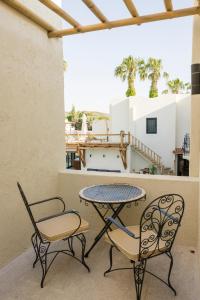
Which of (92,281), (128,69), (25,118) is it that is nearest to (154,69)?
(128,69)

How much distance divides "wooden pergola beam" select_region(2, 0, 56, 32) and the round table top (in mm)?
2214

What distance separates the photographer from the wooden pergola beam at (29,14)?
2.39m

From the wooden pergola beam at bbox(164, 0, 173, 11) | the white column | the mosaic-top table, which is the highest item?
the wooden pergola beam at bbox(164, 0, 173, 11)

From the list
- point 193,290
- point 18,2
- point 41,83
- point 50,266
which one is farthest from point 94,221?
point 18,2

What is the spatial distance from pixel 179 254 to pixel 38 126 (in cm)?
238

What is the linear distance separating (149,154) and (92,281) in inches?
461

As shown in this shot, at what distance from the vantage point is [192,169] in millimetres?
3055

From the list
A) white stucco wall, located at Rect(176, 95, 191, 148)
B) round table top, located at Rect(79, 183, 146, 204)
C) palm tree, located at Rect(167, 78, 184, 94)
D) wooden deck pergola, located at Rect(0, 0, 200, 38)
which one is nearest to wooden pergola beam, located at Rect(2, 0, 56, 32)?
wooden deck pergola, located at Rect(0, 0, 200, 38)

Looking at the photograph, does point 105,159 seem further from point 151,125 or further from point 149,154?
point 151,125

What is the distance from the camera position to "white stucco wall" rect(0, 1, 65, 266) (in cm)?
242

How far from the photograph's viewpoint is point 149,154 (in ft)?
44.0

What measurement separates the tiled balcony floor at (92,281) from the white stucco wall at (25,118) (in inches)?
13.3

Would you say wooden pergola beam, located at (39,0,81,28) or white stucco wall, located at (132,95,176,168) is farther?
white stucco wall, located at (132,95,176,168)

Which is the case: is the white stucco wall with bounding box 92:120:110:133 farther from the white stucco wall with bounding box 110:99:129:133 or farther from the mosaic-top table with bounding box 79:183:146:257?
the mosaic-top table with bounding box 79:183:146:257
